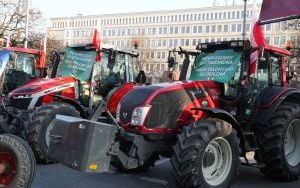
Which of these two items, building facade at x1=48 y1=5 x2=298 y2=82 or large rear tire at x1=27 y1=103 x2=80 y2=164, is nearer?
large rear tire at x1=27 y1=103 x2=80 y2=164

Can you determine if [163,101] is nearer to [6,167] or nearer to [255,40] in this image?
[255,40]

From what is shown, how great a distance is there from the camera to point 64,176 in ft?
28.6

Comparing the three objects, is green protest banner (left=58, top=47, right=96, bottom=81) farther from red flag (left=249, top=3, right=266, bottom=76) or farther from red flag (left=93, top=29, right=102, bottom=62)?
red flag (left=249, top=3, right=266, bottom=76)

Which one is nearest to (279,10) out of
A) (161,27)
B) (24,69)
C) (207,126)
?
(207,126)

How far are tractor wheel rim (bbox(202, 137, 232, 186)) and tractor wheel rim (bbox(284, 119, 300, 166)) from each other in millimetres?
1819

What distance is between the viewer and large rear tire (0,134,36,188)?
627 cm

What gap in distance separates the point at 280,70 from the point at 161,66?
339ft

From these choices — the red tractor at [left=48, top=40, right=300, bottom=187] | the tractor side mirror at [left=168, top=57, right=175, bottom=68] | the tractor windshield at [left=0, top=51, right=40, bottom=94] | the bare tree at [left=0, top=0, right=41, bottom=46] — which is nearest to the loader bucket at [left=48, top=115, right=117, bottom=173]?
the red tractor at [left=48, top=40, right=300, bottom=187]

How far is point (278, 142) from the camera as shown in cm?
850

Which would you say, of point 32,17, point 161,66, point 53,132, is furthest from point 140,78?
point 161,66

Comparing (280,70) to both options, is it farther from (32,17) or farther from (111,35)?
(111,35)

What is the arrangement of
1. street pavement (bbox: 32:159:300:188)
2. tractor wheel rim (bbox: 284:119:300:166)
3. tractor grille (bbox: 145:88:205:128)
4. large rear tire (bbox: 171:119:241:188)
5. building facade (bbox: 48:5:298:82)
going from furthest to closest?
1. building facade (bbox: 48:5:298:82)
2. tractor wheel rim (bbox: 284:119:300:166)
3. street pavement (bbox: 32:159:300:188)
4. tractor grille (bbox: 145:88:205:128)
5. large rear tire (bbox: 171:119:241:188)

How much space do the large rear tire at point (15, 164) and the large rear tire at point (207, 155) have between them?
6.60ft

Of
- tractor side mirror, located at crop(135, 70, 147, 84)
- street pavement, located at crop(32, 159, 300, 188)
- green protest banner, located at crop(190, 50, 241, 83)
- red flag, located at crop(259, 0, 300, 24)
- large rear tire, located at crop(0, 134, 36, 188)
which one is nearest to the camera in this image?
large rear tire, located at crop(0, 134, 36, 188)
